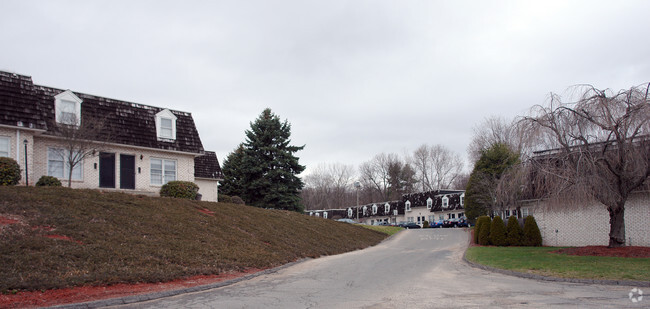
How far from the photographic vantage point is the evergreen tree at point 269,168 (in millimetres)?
38188

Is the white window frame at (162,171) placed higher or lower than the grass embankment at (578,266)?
higher

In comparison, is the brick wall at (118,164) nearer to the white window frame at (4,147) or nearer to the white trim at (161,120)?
the white trim at (161,120)

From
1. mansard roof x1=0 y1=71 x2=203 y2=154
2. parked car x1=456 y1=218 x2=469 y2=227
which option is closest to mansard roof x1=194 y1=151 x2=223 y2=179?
mansard roof x1=0 y1=71 x2=203 y2=154

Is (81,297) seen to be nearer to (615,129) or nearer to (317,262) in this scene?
(317,262)

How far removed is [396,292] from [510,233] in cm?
1765

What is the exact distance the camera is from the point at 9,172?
56.8 ft

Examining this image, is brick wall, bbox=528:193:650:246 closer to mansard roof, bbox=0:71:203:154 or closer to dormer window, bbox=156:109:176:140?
mansard roof, bbox=0:71:203:154

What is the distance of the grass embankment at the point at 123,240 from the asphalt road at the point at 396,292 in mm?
1894

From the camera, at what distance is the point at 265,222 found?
2275 centimetres

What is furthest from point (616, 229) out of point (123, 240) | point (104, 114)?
point (104, 114)

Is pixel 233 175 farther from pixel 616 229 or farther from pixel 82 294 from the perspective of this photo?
pixel 82 294

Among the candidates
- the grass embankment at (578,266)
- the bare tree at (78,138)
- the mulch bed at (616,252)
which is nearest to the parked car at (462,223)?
the mulch bed at (616,252)

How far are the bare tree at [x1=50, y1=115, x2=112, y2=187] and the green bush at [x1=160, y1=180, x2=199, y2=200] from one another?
3.81 meters

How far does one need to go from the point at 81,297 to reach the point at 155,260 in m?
3.25
